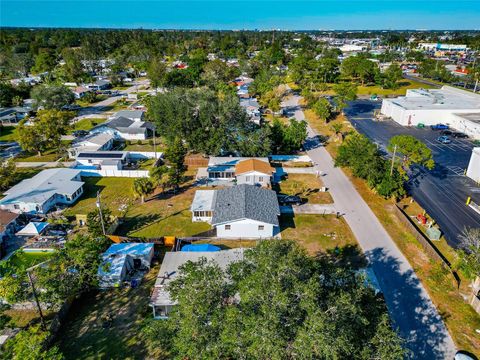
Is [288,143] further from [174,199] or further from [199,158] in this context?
[174,199]

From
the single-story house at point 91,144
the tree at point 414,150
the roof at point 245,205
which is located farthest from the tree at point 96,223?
the tree at point 414,150

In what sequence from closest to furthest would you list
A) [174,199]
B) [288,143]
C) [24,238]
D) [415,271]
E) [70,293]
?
1. [70,293]
2. [415,271]
3. [24,238]
4. [174,199]
5. [288,143]

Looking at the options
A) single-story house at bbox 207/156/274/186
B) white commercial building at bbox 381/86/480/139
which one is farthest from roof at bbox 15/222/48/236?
white commercial building at bbox 381/86/480/139

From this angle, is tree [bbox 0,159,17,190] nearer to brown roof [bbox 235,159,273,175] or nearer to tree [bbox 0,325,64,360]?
brown roof [bbox 235,159,273,175]

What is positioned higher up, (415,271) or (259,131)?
(259,131)

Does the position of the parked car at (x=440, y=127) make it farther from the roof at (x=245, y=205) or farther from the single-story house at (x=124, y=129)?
the single-story house at (x=124, y=129)

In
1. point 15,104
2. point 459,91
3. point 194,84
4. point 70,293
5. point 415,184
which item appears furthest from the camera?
point 194,84

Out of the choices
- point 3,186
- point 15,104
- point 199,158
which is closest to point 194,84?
point 15,104

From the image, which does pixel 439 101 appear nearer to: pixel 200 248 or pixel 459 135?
pixel 459 135
